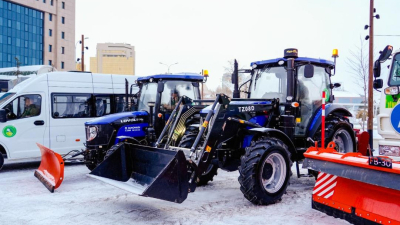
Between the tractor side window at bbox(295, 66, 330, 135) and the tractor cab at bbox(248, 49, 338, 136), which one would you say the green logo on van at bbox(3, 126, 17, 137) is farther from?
the tractor side window at bbox(295, 66, 330, 135)

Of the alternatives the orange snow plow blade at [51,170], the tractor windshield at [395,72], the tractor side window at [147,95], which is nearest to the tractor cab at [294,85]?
the tractor windshield at [395,72]

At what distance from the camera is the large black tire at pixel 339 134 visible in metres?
7.61

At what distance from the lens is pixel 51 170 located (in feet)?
26.7

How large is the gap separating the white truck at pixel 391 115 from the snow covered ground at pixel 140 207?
1244 mm

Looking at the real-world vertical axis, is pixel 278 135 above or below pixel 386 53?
below

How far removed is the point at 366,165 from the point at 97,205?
4236 mm

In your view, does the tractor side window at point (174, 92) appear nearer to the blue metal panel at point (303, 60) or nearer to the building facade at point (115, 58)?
the blue metal panel at point (303, 60)

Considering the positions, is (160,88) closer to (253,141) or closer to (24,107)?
(253,141)

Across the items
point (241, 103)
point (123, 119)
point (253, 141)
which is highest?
point (241, 103)

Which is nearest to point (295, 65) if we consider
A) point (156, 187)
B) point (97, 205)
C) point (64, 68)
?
point (156, 187)

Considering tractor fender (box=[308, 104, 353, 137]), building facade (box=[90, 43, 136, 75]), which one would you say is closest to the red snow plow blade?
tractor fender (box=[308, 104, 353, 137])

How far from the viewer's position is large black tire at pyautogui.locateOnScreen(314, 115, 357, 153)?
7.61 metres

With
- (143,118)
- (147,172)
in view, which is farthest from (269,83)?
(143,118)

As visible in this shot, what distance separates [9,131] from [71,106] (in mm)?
1896
